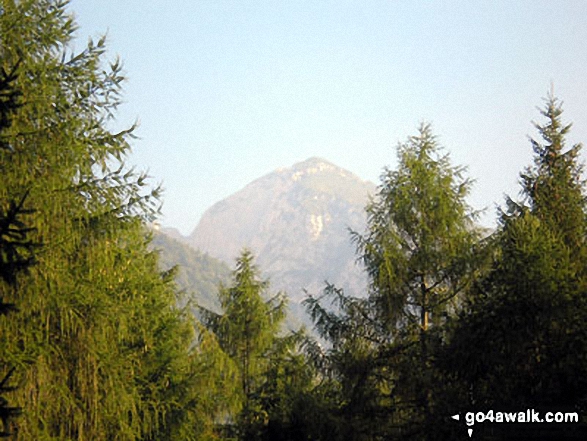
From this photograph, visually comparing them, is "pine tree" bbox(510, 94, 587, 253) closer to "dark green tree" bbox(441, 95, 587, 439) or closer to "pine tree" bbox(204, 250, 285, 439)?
"dark green tree" bbox(441, 95, 587, 439)

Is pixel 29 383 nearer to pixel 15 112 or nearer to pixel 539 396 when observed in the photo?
pixel 15 112

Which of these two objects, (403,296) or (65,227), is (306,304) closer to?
(403,296)

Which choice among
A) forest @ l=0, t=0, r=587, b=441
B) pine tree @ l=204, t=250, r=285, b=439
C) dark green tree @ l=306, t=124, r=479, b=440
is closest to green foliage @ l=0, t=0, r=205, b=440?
forest @ l=0, t=0, r=587, b=441

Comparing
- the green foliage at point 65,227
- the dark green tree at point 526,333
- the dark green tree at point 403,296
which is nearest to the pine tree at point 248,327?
the dark green tree at point 403,296

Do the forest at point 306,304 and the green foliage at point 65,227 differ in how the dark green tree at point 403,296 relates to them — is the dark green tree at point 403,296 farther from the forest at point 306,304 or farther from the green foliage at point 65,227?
the green foliage at point 65,227

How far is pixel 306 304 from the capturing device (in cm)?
1656

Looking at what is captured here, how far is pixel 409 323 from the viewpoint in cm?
1464

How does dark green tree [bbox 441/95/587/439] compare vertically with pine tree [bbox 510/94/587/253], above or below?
below

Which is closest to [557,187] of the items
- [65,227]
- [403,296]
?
[403,296]

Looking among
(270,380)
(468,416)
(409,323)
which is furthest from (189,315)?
(468,416)

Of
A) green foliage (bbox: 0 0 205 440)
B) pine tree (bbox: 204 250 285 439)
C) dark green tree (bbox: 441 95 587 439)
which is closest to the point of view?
green foliage (bbox: 0 0 205 440)

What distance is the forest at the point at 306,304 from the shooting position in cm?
848

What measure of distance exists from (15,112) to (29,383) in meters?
3.60

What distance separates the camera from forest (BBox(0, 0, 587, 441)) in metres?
8.48
